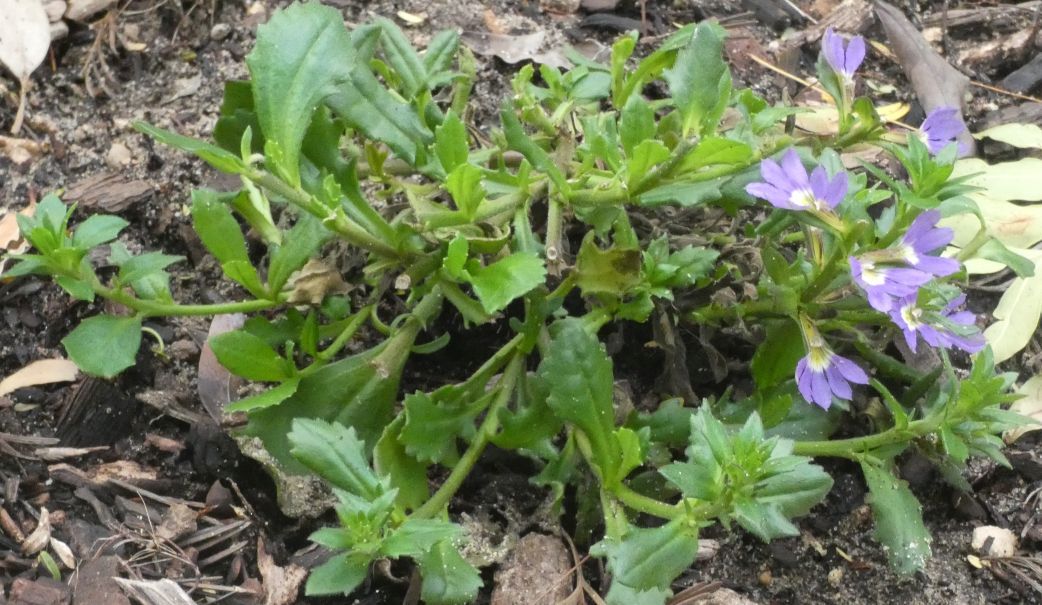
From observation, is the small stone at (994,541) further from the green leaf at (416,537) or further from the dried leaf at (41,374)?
the dried leaf at (41,374)

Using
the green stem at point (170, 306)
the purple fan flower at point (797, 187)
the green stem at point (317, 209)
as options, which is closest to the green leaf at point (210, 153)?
the green stem at point (317, 209)

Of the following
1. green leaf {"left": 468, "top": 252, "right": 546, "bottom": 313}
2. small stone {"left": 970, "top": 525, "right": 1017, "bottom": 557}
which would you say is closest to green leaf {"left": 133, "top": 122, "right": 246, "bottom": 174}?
green leaf {"left": 468, "top": 252, "right": 546, "bottom": 313}

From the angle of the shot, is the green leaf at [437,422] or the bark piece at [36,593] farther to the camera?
the green leaf at [437,422]

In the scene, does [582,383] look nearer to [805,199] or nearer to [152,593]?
[805,199]

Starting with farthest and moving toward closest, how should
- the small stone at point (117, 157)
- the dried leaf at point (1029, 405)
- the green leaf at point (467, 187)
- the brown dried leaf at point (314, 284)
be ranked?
the small stone at point (117, 157) → the dried leaf at point (1029, 405) → the brown dried leaf at point (314, 284) → the green leaf at point (467, 187)

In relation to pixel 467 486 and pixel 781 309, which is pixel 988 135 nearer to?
pixel 781 309
